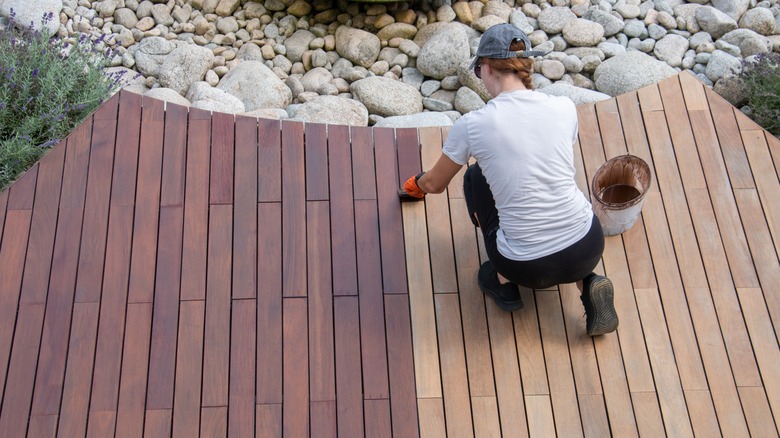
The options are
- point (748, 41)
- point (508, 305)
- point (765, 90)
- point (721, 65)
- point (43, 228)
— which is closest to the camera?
point (508, 305)

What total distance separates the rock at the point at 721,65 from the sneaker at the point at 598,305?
2.39 meters

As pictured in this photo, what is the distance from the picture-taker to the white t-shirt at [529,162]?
3393 mm

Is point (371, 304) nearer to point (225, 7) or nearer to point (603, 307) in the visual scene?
point (603, 307)

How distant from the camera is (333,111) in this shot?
17.4 ft

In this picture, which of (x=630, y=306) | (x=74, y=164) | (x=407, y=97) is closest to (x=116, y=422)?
(x=74, y=164)

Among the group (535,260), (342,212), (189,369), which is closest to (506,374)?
(535,260)

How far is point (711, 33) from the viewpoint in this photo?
6082mm

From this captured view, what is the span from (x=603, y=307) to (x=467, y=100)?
2166 mm

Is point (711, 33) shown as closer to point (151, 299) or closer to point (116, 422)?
point (151, 299)

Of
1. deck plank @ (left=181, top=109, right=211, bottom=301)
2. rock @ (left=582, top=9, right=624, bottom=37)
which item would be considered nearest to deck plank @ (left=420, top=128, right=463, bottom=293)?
deck plank @ (left=181, top=109, right=211, bottom=301)

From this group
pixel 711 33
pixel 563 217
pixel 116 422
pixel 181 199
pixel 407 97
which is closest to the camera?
pixel 563 217

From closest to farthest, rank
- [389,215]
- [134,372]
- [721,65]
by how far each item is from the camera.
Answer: [134,372] < [389,215] < [721,65]

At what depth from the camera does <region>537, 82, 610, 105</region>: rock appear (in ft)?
17.6

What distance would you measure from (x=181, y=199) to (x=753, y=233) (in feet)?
9.00
